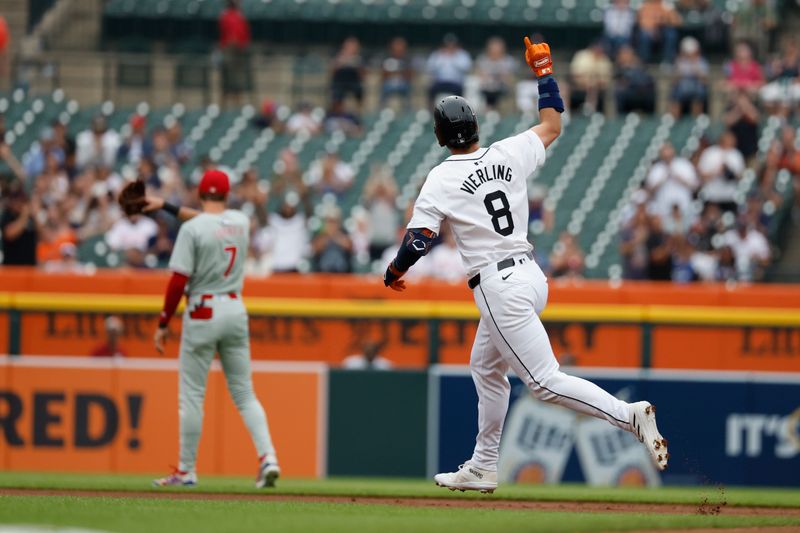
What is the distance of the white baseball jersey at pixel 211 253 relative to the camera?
8906 mm

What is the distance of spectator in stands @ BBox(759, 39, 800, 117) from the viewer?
1836cm

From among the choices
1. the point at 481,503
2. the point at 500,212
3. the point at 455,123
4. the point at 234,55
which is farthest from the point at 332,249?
the point at 500,212

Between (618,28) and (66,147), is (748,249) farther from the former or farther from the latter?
(66,147)

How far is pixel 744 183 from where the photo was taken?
17.3 m

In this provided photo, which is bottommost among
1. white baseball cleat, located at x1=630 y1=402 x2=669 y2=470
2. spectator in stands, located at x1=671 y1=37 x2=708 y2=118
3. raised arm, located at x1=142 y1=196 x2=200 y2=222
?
white baseball cleat, located at x1=630 y1=402 x2=669 y2=470

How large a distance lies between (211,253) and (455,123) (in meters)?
2.16

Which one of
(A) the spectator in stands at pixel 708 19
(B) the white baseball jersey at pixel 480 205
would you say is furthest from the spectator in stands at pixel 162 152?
(B) the white baseball jersey at pixel 480 205

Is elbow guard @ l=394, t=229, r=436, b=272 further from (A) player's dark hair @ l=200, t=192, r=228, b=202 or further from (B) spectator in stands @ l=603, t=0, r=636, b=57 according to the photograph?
(B) spectator in stands @ l=603, t=0, r=636, b=57

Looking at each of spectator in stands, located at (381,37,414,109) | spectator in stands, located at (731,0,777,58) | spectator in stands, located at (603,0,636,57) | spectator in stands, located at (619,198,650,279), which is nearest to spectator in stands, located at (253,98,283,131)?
spectator in stands, located at (381,37,414,109)

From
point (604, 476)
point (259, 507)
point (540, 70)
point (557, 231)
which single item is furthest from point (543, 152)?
point (557, 231)

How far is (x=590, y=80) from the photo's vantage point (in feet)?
62.1

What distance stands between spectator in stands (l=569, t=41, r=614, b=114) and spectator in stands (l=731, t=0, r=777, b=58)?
258 centimetres

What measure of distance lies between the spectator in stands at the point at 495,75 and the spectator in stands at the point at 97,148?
489 cm

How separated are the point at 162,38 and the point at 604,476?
13.6 m
